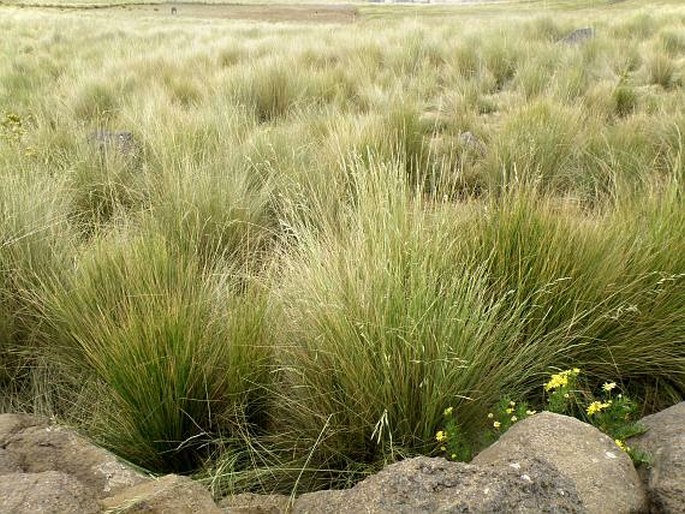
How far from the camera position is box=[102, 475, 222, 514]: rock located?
4.53 feet

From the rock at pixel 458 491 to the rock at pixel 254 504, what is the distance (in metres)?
0.24

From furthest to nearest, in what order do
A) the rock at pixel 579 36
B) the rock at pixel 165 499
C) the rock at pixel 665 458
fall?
the rock at pixel 579 36, the rock at pixel 665 458, the rock at pixel 165 499

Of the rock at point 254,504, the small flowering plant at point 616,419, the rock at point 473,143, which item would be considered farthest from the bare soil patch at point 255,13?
the rock at point 254,504

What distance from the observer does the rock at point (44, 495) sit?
49.9 inches

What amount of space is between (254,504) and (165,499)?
1.08ft

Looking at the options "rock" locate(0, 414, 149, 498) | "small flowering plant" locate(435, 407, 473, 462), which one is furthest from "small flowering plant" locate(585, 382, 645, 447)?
"rock" locate(0, 414, 149, 498)

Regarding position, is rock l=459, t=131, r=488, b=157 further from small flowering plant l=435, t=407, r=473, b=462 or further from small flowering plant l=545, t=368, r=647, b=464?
small flowering plant l=435, t=407, r=473, b=462

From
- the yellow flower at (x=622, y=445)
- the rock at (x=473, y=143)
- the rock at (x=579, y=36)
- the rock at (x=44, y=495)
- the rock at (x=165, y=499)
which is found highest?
the rock at (x=579, y=36)

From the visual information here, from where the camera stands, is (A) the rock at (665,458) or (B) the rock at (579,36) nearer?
(A) the rock at (665,458)

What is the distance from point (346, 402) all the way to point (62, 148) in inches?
153

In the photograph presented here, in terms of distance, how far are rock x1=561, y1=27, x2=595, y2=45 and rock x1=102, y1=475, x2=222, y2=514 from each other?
962 centimetres

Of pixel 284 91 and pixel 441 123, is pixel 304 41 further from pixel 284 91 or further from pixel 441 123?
pixel 441 123

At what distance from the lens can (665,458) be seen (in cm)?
159

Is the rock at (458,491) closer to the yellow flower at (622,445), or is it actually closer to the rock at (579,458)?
the rock at (579,458)
